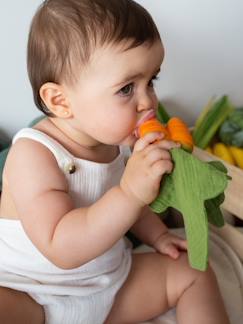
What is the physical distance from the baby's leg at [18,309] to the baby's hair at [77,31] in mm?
321

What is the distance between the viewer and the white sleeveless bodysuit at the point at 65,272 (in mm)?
738

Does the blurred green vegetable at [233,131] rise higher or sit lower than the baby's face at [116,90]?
lower

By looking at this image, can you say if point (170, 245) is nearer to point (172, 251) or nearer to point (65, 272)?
point (172, 251)

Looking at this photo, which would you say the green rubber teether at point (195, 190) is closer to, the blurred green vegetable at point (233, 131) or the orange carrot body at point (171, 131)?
the orange carrot body at point (171, 131)

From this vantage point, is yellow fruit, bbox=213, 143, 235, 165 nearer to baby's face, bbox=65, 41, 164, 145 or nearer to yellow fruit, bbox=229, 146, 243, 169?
yellow fruit, bbox=229, 146, 243, 169

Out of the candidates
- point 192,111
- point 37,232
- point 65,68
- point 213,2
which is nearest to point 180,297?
point 37,232

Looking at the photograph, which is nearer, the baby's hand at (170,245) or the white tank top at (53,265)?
the white tank top at (53,265)

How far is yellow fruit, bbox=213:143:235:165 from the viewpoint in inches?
44.3

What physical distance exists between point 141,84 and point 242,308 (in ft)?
1.53

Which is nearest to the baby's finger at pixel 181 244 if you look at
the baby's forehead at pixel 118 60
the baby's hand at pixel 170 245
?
the baby's hand at pixel 170 245

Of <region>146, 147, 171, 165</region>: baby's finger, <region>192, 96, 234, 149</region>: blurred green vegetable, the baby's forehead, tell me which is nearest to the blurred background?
<region>192, 96, 234, 149</region>: blurred green vegetable

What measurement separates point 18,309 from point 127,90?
355 mm

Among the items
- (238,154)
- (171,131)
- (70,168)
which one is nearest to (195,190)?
(171,131)

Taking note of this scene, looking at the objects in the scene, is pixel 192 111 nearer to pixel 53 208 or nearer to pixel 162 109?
pixel 162 109
